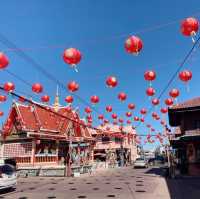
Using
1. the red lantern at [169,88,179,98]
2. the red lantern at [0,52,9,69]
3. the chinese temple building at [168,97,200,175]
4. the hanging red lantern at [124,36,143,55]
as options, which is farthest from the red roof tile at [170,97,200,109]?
the red lantern at [0,52,9,69]

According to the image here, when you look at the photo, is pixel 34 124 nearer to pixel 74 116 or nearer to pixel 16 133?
pixel 16 133

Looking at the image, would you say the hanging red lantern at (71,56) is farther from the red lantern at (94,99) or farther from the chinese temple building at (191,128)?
the chinese temple building at (191,128)

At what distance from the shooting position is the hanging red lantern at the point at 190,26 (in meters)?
8.33

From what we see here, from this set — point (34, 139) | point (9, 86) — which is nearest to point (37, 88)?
point (9, 86)

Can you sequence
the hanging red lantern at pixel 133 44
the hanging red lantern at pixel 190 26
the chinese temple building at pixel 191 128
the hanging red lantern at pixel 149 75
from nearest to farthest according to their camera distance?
the hanging red lantern at pixel 190 26, the hanging red lantern at pixel 133 44, the hanging red lantern at pixel 149 75, the chinese temple building at pixel 191 128

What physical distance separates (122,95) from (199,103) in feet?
35.8

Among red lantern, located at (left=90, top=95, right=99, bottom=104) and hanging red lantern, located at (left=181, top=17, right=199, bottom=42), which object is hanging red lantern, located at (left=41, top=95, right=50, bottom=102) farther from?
hanging red lantern, located at (left=181, top=17, right=199, bottom=42)

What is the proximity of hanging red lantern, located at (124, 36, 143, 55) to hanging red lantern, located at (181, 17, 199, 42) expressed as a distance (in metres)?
1.46

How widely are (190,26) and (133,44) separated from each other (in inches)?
74.4

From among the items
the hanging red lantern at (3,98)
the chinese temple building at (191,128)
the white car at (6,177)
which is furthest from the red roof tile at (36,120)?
the chinese temple building at (191,128)

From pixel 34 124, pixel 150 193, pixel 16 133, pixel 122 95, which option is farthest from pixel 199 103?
pixel 16 133

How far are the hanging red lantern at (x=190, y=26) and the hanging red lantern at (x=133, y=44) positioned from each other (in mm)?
1457

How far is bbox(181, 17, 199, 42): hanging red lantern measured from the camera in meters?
8.33

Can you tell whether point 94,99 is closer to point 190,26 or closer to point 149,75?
point 149,75
